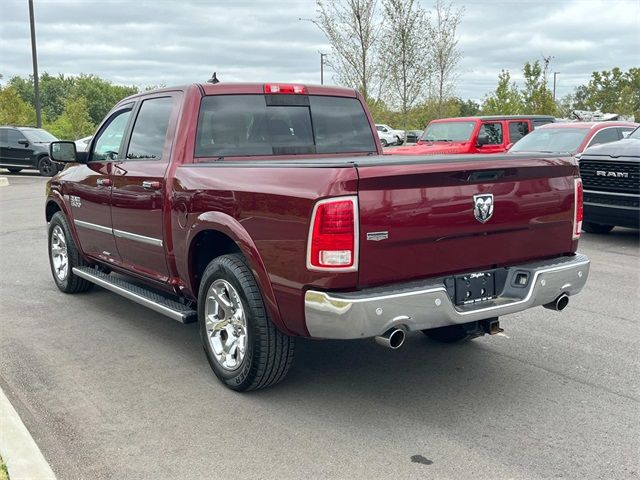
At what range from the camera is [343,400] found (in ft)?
13.9

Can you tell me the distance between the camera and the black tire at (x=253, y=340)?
4043mm

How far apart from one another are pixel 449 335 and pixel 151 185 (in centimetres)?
252

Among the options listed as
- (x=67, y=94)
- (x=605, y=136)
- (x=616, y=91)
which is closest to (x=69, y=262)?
(x=605, y=136)

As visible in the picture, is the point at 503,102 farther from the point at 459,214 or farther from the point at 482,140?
the point at 459,214

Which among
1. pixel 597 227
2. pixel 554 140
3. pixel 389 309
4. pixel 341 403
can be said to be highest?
pixel 554 140

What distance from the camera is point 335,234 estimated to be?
3.51 metres

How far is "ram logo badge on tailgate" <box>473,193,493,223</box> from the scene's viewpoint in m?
3.93

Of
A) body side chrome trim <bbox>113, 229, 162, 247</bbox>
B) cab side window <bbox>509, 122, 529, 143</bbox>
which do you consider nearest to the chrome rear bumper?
body side chrome trim <bbox>113, 229, 162, 247</bbox>

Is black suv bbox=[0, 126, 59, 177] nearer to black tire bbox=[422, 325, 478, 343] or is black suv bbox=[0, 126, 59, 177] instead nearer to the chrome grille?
the chrome grille

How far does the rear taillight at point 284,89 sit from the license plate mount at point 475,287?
2280mm

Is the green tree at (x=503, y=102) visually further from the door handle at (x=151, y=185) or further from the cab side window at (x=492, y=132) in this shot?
the door handle at (x=151, y=185)

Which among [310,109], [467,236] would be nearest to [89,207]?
[310,109]

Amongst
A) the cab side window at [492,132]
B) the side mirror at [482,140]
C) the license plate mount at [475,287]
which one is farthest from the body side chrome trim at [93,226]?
the cab side window at [492,132]

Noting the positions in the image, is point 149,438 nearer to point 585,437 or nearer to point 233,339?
point 233,339
